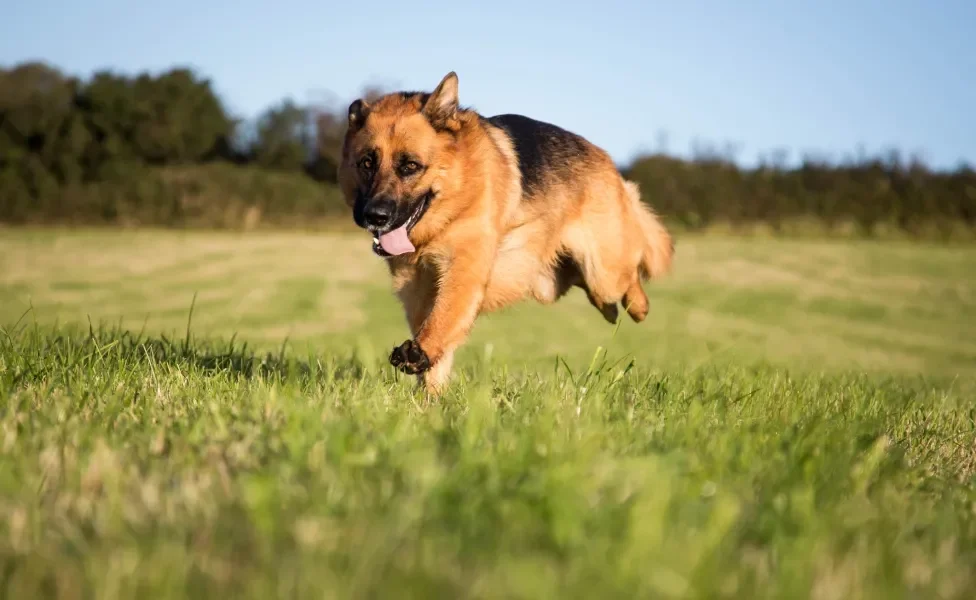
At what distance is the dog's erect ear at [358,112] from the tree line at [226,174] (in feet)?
62.5

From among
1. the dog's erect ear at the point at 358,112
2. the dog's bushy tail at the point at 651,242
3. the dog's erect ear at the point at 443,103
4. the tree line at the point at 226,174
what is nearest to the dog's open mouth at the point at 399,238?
the dog's erect ear at the point at 443,103

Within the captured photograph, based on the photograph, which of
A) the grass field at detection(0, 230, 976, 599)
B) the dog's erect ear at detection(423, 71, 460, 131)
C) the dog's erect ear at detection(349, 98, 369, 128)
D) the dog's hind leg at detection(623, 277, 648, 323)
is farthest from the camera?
the dog's hind leg at detection(623, 277, 648, 323)

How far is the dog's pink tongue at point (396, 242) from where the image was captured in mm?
4648

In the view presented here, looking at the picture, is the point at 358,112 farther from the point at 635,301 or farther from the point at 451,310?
the point at 635,301

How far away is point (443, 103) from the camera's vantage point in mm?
4891

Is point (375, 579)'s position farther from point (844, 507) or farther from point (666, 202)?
point (666, 202)

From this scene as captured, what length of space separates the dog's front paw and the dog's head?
0.68 meters

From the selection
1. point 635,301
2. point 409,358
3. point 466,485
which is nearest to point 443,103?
point 409,358

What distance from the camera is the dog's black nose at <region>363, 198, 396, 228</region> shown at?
448 cm

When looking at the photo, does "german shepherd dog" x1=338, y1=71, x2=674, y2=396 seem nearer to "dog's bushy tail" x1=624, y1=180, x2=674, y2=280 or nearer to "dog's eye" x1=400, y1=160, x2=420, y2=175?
"dog's eye" x1=400, y1=160, x2=420, y2=175

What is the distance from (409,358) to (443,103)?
1.50 m

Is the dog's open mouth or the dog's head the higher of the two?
the dog's head

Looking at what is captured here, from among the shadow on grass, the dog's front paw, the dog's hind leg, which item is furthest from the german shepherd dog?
the shadow on grass

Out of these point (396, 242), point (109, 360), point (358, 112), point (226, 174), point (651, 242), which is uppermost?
point (358, 112)
